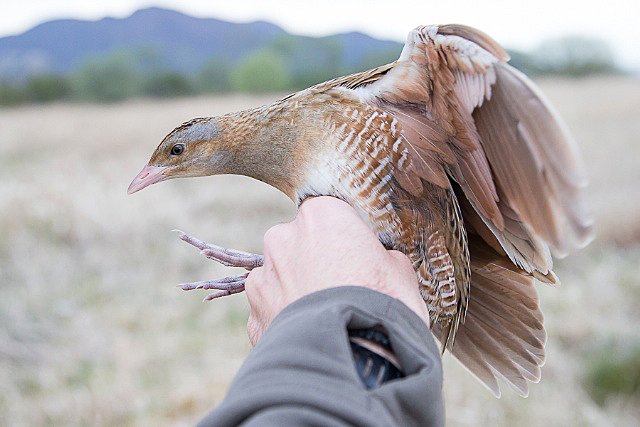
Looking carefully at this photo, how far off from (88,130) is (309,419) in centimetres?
634

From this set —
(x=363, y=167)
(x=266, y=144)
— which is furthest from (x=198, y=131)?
(x=363, y=167)

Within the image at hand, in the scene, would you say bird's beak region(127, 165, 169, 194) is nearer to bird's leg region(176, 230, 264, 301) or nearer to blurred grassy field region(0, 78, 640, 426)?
bird's leg region(176, 230, 264, 301)

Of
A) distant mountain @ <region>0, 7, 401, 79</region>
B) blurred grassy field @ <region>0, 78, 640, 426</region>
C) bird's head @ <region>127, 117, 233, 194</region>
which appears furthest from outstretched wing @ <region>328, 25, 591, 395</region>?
distant mountain @ <region>0, 7, 401, 79</region>

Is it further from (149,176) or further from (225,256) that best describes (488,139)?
(149,176)

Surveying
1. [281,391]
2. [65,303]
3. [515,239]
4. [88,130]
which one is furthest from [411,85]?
[88,130]

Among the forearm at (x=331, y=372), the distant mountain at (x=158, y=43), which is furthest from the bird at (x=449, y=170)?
the distant mountain at (x=158, y=43)

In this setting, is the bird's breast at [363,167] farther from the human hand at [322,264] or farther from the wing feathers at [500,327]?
the wing feathers at [500,327]

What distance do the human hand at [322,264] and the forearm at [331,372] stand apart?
7cm

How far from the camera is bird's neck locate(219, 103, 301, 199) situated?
122cm

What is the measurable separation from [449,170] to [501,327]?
341 mm

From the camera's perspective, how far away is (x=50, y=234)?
4.89m

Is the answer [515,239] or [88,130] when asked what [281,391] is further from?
[88,130]

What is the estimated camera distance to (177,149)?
4.66 feet

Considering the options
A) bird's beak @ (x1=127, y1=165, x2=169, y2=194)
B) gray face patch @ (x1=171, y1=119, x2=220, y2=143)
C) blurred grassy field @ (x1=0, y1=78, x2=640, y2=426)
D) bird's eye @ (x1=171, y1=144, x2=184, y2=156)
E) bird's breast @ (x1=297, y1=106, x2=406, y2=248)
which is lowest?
blurred grassy field @ (x1=0, y1=78, x2=640, y2=426)
